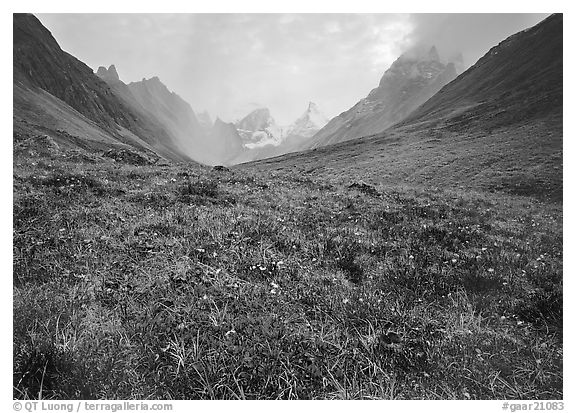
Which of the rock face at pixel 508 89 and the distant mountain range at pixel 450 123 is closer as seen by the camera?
the distant mountain range at pixel 450 123

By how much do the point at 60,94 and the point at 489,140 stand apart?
155 m

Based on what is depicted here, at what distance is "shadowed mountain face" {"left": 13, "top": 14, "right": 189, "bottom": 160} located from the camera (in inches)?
3361

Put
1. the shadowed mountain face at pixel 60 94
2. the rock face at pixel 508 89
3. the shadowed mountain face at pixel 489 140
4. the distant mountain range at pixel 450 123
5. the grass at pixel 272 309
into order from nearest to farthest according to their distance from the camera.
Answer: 1. the grass at pixel 272 309
2. the shadowed mountain face at pixel 489 140
3. the distant mountain range at pixel 450 123
4. the rock face at pixel 508 89
5. the shadowed mountain face at pixel 60 94

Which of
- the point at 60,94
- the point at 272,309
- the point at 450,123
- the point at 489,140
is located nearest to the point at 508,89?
the point at 450,123

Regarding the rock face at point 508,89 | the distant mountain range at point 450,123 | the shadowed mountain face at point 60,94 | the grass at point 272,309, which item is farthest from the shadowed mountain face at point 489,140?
the shadowed mountain face at point 60,94

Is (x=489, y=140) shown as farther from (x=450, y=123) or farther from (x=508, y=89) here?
(x=508, y=89)

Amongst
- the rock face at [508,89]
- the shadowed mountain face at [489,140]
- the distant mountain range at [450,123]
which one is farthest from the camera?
the rock face at [508,89]

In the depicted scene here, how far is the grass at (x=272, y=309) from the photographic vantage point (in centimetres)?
339

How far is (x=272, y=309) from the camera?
14.6ft

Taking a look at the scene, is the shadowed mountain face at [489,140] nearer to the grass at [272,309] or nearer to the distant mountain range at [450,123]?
the distant mountain range at [450,123]

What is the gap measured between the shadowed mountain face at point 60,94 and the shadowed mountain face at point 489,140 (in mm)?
61058

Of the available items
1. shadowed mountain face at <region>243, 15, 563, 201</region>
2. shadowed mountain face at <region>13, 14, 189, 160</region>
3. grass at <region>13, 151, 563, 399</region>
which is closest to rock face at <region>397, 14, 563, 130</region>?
shadowed mountain face at <region>243, 15, 563, 201</region>

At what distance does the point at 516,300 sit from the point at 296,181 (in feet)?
46.1
